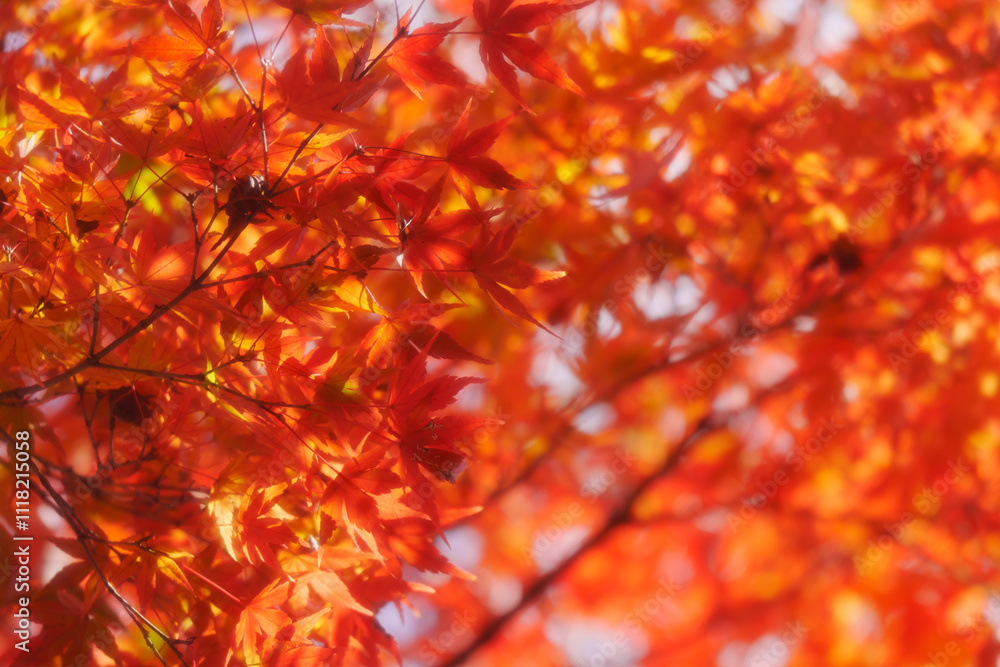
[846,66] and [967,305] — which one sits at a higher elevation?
[846,66]

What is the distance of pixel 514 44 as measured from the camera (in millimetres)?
901

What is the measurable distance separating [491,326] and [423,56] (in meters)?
1.23

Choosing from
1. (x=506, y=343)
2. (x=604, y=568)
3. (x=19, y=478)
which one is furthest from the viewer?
(x=604, y=568)

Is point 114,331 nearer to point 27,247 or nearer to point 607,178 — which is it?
point 27,247

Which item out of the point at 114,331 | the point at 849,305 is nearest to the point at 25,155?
the point at 114,331

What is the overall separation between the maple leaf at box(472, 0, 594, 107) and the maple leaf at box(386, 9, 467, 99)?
0.20 feet

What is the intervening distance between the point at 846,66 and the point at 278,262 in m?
2.08

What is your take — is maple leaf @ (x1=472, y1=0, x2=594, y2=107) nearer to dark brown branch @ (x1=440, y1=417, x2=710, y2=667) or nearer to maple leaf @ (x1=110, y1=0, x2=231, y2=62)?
maple leaf @ (x1=110, y1=0, x2=231, y2=62)

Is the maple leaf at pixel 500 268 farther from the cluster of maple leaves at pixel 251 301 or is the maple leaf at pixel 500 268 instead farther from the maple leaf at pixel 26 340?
the maple leaf at pixel 26 340

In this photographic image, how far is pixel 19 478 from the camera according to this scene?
39.3 inches

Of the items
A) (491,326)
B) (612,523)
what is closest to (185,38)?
(491,326)

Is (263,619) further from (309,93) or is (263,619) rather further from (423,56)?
(423,56)

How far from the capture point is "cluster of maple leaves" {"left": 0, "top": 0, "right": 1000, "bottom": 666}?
85 centimetres

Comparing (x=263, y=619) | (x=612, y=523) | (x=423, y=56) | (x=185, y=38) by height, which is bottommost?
(x=612, y=523)
